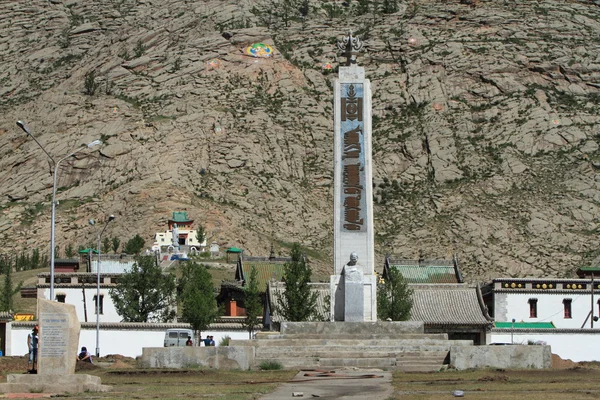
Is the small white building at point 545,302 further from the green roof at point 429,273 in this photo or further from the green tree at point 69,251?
the green tree at point 69,251

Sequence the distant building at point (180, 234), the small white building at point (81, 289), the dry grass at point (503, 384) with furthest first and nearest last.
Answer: the distant building at point (180, 234)
the small white building at point (81, 289)
the dry grass at point (503, 384)

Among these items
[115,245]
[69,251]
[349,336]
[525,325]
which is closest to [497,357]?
[349,336]

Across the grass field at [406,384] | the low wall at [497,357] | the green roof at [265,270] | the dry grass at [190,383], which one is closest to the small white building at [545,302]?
the green roof at [265,270]

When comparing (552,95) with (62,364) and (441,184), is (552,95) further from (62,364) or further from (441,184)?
(62,364)

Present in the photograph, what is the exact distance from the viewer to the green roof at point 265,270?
336 ft

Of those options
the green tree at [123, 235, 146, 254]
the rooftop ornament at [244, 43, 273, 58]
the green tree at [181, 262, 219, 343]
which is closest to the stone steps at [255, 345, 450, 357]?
the green tree at [181, 262, 219, 343]

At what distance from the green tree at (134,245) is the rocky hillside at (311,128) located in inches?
184

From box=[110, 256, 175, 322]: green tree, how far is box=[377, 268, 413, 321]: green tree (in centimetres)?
1331

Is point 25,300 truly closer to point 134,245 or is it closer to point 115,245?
point 134,245

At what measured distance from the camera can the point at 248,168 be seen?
457 feet

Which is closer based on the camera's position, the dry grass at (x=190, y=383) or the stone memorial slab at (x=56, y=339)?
the dry grass at (x=190, y=383)

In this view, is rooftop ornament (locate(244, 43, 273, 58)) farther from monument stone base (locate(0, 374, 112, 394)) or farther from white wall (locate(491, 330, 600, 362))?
monument stone base (locate(0, 374, 112, 394))

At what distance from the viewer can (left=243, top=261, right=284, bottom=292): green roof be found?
10238cm

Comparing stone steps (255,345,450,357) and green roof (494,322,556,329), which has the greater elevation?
green roof (494,322,556,329)
